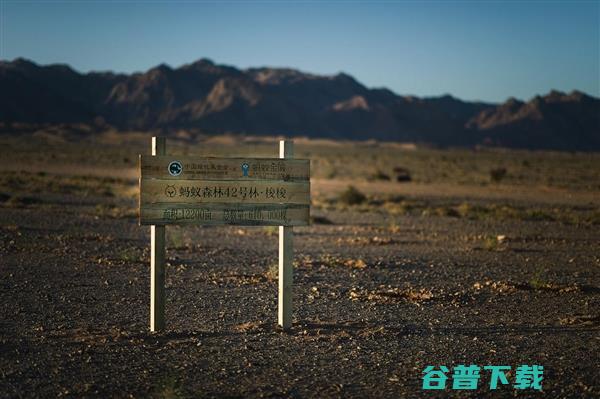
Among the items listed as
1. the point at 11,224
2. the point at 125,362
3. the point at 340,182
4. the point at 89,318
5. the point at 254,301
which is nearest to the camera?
the point at 125,362

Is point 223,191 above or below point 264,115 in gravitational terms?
below

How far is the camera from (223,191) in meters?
8.80

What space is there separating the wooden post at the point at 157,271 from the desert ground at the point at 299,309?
193 mm

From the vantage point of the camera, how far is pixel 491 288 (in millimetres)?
12336

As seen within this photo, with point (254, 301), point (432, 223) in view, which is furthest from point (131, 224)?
point (254, 301)

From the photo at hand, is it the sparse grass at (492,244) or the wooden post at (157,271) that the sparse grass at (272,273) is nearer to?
the wooden post at (157,271)

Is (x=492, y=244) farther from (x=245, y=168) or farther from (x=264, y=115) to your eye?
(x=264, y=115)

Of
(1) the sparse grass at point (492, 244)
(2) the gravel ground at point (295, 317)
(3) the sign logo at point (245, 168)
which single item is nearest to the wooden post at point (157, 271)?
(2) the gravel ground at point (295, 317)

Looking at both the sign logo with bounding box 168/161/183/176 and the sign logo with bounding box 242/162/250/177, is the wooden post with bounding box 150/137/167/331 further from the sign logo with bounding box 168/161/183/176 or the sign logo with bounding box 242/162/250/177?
the sign logo with bounding box 242/162/250/177

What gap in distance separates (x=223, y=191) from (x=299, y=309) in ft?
7.95

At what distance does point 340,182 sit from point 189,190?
38648 millimetres

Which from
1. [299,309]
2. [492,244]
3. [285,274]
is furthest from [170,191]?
[492,244]

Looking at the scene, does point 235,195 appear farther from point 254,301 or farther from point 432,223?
point 432,223

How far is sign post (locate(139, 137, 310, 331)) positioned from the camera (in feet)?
28.3
